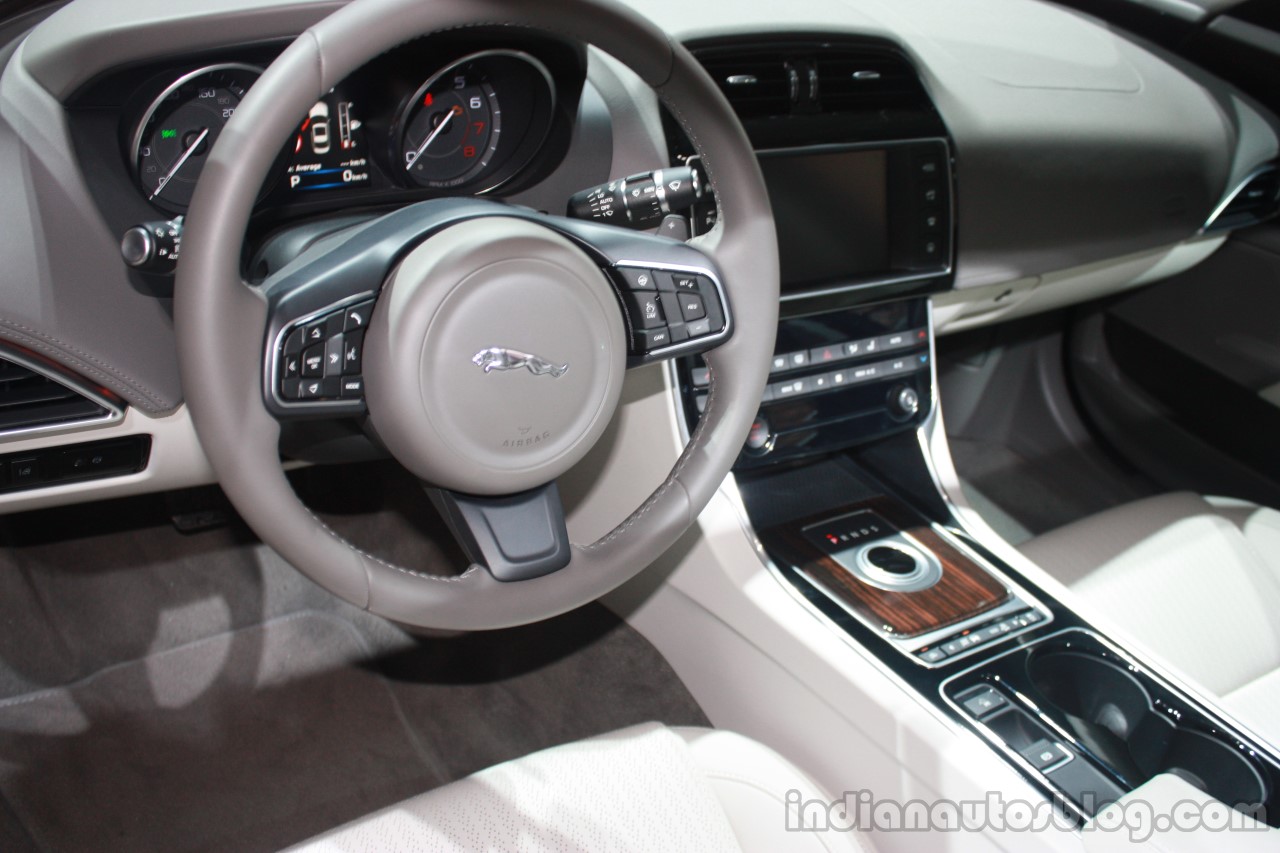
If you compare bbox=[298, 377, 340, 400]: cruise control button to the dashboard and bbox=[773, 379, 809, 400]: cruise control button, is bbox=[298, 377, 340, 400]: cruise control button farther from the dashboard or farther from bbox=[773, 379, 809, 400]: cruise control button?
bbox=[773, 379, 809, 400]: cruise control button

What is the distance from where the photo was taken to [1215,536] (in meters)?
1.60

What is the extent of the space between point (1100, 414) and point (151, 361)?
203 centimetres

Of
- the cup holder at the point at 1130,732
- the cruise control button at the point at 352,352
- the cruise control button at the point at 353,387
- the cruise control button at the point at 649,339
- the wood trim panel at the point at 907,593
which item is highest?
the cruise control button at the point at 352,352

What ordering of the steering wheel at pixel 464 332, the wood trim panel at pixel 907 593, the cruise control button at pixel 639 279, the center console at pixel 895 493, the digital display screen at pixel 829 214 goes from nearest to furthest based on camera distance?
the steering wheel at pixel 464 332, the cruise control button at pixel 639 279, the center console at pixel 895 493, the wood trim panel at pixel 907 593, the digital display screen at pixel 829 214

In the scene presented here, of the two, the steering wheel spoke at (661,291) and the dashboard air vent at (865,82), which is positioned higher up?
the dashboard air vent at (865,82)

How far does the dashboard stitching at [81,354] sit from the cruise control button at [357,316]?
1.27ft

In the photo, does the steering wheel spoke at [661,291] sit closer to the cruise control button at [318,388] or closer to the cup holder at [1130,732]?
the cruise control button at [318,388]

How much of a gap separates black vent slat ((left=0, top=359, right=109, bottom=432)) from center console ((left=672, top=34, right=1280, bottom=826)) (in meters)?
0.70

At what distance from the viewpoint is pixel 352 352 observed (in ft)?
2.92

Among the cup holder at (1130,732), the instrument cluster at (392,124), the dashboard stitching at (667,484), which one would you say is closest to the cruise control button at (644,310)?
the dashboard stitching at (667,484)

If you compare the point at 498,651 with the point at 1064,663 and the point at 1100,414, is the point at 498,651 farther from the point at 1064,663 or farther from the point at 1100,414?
the point at 1100,414

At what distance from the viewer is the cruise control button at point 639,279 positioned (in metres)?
1.00

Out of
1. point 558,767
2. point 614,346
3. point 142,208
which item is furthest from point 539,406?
point 142,208

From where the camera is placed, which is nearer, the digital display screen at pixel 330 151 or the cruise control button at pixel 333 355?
Result: the cruise control button at pixel 333 355
